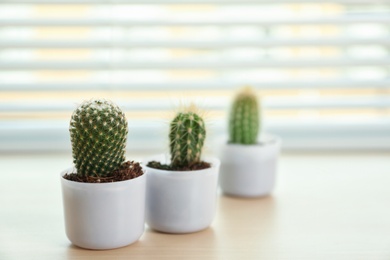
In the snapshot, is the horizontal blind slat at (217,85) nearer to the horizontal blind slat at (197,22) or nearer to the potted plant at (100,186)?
the horizontal blind slat at (197,22)

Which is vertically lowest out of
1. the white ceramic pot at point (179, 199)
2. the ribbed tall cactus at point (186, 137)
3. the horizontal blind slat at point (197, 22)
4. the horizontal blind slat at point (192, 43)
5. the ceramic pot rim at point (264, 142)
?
the white ceramic pot at point (179, 199)

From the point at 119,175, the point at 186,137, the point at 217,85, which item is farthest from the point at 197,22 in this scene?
the point at 119,175

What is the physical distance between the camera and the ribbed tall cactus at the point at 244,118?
1152mm

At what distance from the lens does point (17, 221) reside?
1.04m

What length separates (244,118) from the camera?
45.5 inches

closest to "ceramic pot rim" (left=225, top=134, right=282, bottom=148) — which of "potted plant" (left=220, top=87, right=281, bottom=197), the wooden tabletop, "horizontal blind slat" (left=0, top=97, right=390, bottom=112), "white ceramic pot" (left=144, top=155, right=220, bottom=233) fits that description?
"potted plant" (left=220, top=87, right=281, bottom=197)

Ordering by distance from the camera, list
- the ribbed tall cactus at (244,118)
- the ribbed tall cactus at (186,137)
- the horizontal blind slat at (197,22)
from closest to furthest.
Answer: the ribbed tall cactus at (186,137) < the ribbed tall cactus at (244,118) < the horizontal blind slat at (197,22)

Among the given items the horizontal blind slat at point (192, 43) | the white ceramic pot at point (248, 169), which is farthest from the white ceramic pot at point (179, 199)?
the horizontal blind slat at point (192, 43)

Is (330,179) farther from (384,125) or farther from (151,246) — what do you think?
(151,246)

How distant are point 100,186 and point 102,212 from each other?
0.04 metres

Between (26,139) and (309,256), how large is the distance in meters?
0.91

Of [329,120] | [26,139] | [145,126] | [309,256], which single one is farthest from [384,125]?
[26,139]

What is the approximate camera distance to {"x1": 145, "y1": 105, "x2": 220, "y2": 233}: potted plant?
950 mm

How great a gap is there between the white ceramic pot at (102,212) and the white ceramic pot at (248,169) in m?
0.31
